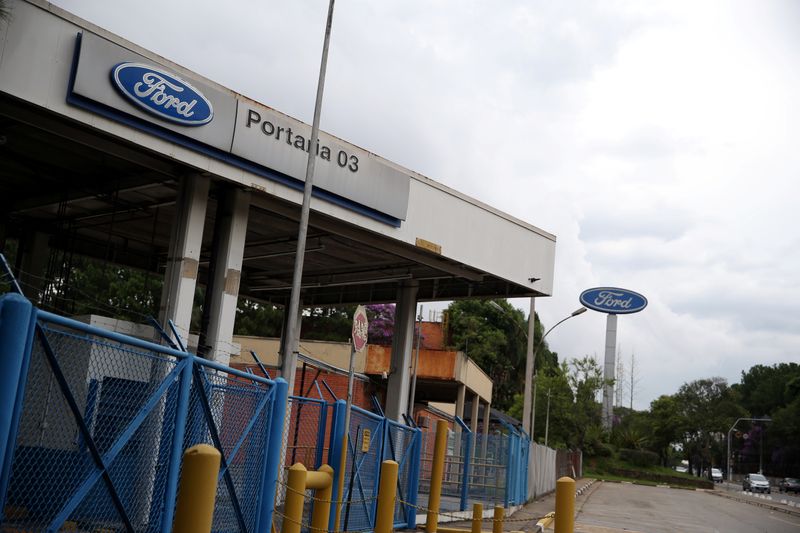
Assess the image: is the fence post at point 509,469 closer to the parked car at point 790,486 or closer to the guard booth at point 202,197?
the guard booth at point 202,197

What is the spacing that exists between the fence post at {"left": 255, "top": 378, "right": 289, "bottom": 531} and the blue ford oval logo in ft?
22.9

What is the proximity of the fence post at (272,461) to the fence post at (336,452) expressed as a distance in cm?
303

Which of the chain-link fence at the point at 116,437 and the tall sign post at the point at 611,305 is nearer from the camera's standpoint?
the chain-link fence at the point at 116,437

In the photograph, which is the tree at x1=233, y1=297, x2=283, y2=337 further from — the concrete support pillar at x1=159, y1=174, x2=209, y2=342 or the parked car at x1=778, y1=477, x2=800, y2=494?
the parked car at x1=778, y1=477, x2=800, y2=494

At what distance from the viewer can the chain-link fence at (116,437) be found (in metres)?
6.20

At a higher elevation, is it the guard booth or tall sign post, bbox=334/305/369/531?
the guard booth

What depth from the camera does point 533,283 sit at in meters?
22.9

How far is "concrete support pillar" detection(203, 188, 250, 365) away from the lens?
1648 cm

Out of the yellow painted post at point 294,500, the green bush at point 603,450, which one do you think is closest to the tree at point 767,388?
the green bush at point 603,450

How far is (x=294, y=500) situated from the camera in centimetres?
916

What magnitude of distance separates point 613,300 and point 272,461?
250ft

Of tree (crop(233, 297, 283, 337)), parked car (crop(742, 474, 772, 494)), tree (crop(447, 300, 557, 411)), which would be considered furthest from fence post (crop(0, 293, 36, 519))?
parked car (crop(742, 474, 772, 494))

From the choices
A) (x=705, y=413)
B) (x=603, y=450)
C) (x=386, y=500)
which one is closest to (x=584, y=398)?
(x=603, y=450)

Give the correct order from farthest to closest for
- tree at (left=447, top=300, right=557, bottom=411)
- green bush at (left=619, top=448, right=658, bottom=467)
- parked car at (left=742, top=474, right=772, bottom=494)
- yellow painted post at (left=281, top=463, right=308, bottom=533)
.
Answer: green bush at (left=619, top=448, right=658, bottom=467) → tree at (left=447, top=300, right=557, bottom=411) → parked car at (left=742, top=474, right=772, bottom=494) → yellow painted post at (left=281, top=463, right=308, bottom=533)
